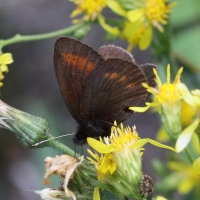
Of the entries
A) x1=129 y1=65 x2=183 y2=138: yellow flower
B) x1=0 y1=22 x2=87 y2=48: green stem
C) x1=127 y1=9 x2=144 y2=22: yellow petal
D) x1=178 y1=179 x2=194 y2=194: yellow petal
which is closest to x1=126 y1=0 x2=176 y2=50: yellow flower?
x1=127 y1=9 x2=144 y2=22: yellow petal

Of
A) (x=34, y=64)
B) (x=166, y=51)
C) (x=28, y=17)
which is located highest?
(x=28, y=17)

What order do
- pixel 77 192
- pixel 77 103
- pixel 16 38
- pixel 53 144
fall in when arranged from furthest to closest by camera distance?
pixel 16 38
pixel 77 103
pixel 53 144
pixel 77 192

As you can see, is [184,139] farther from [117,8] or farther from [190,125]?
[117,8]

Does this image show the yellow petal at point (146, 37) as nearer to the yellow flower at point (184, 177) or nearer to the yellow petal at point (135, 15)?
the yellow petal at point (135, 15)

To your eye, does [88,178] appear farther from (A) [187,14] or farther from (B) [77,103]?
(A) [187,14]

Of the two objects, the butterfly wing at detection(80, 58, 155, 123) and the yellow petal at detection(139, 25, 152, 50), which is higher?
the yellow petal at detection(139, 25, 152, 50)

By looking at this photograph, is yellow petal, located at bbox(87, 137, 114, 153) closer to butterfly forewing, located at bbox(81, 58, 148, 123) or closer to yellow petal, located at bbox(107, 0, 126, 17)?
butterfly forewing, located at bbox(81, 58, 148, 123)

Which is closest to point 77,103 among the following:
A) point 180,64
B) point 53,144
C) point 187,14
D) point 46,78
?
point 53,144
